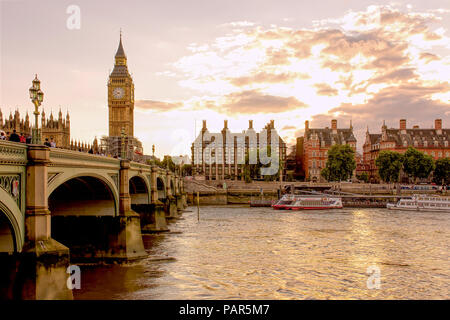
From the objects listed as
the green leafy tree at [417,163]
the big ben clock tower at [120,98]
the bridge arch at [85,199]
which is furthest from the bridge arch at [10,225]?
the big ben clock tower at [120,98]

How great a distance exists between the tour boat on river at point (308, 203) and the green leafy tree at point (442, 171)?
48594mm

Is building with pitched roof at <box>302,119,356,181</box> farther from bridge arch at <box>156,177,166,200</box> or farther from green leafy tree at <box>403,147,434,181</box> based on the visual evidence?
bridge arch at <box>156,177,166,200</box>

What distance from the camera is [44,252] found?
16.2m

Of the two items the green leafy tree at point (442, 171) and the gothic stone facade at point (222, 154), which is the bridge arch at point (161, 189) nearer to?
the green leafy tree at point (442, 171)

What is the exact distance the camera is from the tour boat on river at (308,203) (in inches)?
3174

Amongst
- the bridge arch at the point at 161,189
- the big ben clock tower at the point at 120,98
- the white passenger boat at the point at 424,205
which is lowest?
the white passenger boat at the point at 424,205

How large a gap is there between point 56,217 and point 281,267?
44.3 ft

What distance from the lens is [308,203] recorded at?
8169cm

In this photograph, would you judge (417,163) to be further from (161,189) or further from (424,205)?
(161,189)

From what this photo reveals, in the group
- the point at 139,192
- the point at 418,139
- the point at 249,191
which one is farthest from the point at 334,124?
the point at 139,192

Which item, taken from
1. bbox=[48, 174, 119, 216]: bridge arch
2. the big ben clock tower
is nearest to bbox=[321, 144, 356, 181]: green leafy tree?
the big ben clock tower

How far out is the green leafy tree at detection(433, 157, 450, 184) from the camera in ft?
385
